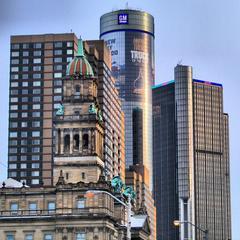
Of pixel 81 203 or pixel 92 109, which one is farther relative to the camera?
pixel 92 109

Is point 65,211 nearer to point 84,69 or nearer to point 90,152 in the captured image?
point 90,152

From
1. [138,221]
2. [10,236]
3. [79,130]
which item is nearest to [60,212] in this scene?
[10,236]

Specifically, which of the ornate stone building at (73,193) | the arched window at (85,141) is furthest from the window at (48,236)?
the arched window at (85,141)

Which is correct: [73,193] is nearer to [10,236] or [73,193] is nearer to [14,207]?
[14,207]

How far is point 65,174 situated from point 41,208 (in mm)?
6722

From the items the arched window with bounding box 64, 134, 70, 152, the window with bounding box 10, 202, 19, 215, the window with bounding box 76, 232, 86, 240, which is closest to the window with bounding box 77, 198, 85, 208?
the window with bounding box 76, 232, 86, 240

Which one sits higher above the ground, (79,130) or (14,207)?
(79,130)

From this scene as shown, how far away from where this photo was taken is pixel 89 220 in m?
149

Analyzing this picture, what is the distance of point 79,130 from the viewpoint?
158m

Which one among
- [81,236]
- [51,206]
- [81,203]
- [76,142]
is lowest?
[81,236]

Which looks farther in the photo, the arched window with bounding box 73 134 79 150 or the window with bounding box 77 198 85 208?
the arched window with bounding box 73 134 79 150

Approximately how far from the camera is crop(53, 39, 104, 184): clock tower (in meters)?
156

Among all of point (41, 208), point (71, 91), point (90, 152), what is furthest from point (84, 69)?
point (41, 208)

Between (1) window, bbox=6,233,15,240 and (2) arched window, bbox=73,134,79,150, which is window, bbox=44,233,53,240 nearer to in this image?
(1) window, bbox=6,233,15,240
